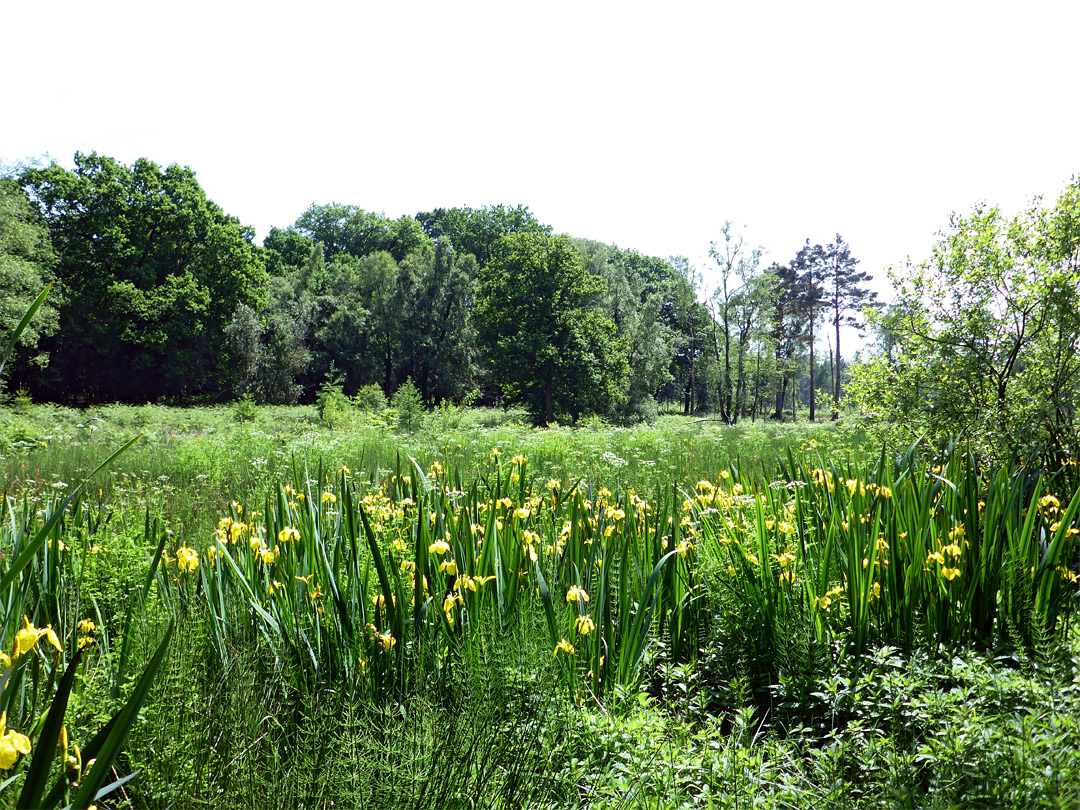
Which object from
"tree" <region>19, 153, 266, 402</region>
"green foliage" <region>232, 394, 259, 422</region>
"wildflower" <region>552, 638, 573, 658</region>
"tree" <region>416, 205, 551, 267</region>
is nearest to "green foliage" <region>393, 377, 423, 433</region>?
"green foliage" <region>232, 394, 259, 422</region>

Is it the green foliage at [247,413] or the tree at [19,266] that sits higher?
the tree at [19,266]

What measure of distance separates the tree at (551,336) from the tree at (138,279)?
16.0 m

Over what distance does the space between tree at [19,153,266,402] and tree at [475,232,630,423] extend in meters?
16.0

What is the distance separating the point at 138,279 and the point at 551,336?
22.7 metres

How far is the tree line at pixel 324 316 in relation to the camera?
83.5 ft

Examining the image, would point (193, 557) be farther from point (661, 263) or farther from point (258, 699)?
point (661, 263)

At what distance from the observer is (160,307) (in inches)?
1213

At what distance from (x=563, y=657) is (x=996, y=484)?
2341mm

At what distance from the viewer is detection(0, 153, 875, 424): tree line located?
1002 inches

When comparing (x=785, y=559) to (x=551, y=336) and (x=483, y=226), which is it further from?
(x=483, y=226)

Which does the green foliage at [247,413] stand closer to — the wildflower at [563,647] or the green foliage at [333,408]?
the green foliage at [333,408]

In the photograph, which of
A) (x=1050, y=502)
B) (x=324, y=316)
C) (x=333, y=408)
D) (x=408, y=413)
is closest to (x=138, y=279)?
(x=324, y=316)

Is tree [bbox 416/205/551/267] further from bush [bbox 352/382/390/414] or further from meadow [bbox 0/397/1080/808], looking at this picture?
meadow [bbox 0/397/1080/808]

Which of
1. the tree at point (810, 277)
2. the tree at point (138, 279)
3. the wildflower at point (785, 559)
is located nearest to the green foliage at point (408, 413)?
the wildflower at point (785, 559)
